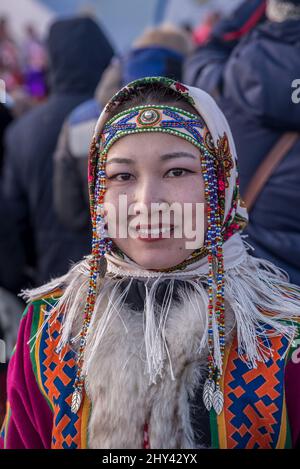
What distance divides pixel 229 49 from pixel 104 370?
1703 mm

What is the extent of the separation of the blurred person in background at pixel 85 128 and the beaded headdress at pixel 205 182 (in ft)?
3.28

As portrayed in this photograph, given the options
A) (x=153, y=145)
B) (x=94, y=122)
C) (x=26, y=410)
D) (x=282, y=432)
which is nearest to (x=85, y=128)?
(x=94, y=122)

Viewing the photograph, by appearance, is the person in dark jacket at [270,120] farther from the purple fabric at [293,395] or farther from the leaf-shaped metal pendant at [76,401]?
the leaf-shaped metal pendant at [76,401]

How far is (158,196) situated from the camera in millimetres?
1262

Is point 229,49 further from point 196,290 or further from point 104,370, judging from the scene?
point 104,370

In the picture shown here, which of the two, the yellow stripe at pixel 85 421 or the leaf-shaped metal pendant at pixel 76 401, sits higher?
the leaf-shaped metal pendant at pixel 76 401

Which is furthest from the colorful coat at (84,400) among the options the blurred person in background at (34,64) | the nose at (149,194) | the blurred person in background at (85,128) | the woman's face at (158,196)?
the blurred person in background at (34,64)

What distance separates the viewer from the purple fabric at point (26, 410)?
4.50 ft

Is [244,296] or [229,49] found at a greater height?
[229,49]

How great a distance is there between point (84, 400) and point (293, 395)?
52cm

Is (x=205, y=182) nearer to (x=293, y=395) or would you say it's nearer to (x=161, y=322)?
(x=161, y=322)

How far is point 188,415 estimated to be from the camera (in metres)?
1.22
